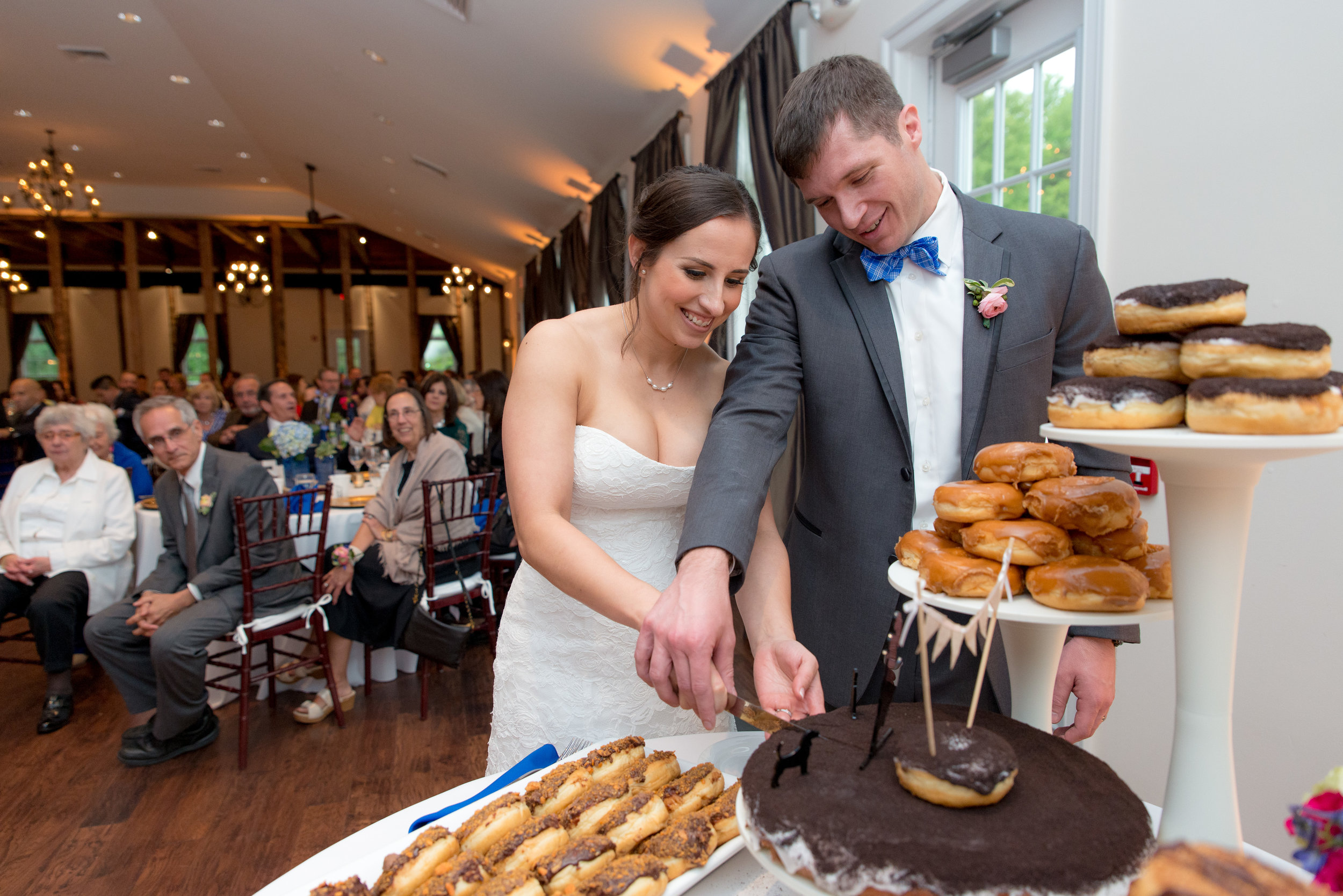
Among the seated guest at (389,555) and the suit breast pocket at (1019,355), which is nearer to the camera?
the suit breast pocket at (1019,355)

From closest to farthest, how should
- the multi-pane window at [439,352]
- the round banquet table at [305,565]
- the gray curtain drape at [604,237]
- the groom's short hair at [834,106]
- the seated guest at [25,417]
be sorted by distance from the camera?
the groom's short hair at [834,106] → the round banquet table at [305,565] → the seated guest at [25,417] → the gray curtain drape at [604,237] → the multi-pane window at [439,352]

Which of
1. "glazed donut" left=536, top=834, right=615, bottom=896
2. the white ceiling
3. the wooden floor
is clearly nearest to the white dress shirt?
"glazed donut" left=536, top=834, right=615, bottom=896

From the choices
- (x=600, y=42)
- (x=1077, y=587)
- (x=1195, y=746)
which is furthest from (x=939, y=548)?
(x=600, y=42)

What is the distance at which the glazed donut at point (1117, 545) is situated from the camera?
0.83 metres

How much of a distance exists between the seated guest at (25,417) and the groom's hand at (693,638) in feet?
24.1

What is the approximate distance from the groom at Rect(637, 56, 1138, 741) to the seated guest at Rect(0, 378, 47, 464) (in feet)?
23.9

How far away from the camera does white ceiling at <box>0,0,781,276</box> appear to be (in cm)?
510

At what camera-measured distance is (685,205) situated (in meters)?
1.42

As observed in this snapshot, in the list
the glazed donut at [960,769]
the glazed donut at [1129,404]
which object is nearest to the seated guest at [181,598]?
the glazed donut at [960,769]

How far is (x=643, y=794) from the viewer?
0.99 meters

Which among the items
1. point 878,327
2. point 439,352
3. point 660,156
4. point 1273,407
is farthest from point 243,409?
point 439,352

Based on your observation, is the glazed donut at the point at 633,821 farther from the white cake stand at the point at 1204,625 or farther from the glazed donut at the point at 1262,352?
the glazed donut at the point at 1262,352

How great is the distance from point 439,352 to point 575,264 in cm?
1225

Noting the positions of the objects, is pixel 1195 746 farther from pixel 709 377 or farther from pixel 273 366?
pixel 273 366
